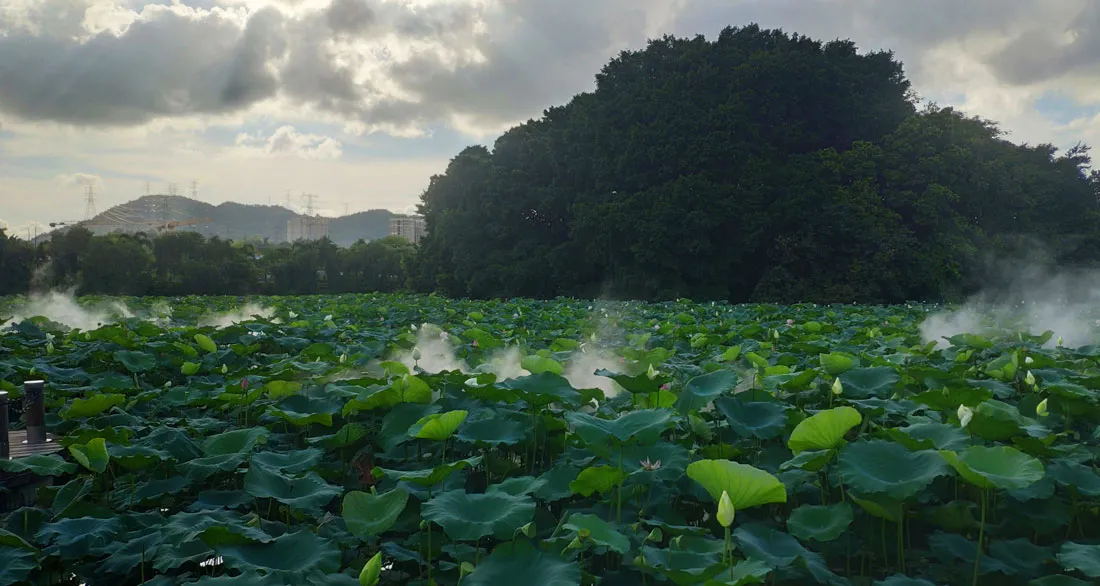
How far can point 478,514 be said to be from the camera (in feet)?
6.26

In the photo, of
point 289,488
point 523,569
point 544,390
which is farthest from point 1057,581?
point 289,488

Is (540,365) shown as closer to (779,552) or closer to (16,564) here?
(779,552)

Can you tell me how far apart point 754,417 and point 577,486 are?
88cm

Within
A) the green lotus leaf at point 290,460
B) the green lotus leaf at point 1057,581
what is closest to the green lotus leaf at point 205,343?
the green lotus leaf at point 290,460

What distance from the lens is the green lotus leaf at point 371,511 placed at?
1.90 m

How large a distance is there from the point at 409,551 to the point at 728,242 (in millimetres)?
20834

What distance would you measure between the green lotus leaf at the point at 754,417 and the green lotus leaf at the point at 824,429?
0.34 metres

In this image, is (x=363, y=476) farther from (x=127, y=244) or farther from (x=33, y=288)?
(x=33, y=288)

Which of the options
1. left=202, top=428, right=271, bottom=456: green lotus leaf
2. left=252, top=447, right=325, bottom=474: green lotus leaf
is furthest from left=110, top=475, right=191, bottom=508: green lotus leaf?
left=252, top=447, right=325, bottom=474: green lotus leaf

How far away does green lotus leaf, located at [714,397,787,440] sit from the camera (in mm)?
2520

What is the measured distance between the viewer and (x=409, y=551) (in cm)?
209

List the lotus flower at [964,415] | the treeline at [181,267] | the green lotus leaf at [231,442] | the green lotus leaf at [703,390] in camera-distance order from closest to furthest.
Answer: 1. the lotus flower at [964,415]
2. the green lotus leaf at [231,442]
3. the green lotus leaf at [703,390]
4. the treeline at [181,267]

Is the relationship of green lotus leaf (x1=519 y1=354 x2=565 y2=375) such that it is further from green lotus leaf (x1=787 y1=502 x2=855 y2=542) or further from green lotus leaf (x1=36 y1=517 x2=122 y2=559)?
green lotus leaf (x1=36 y1=517 x2=122 y2=559)

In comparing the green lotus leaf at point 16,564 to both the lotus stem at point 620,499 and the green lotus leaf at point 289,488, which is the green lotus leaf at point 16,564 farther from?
the lotus stem at point 620,499
